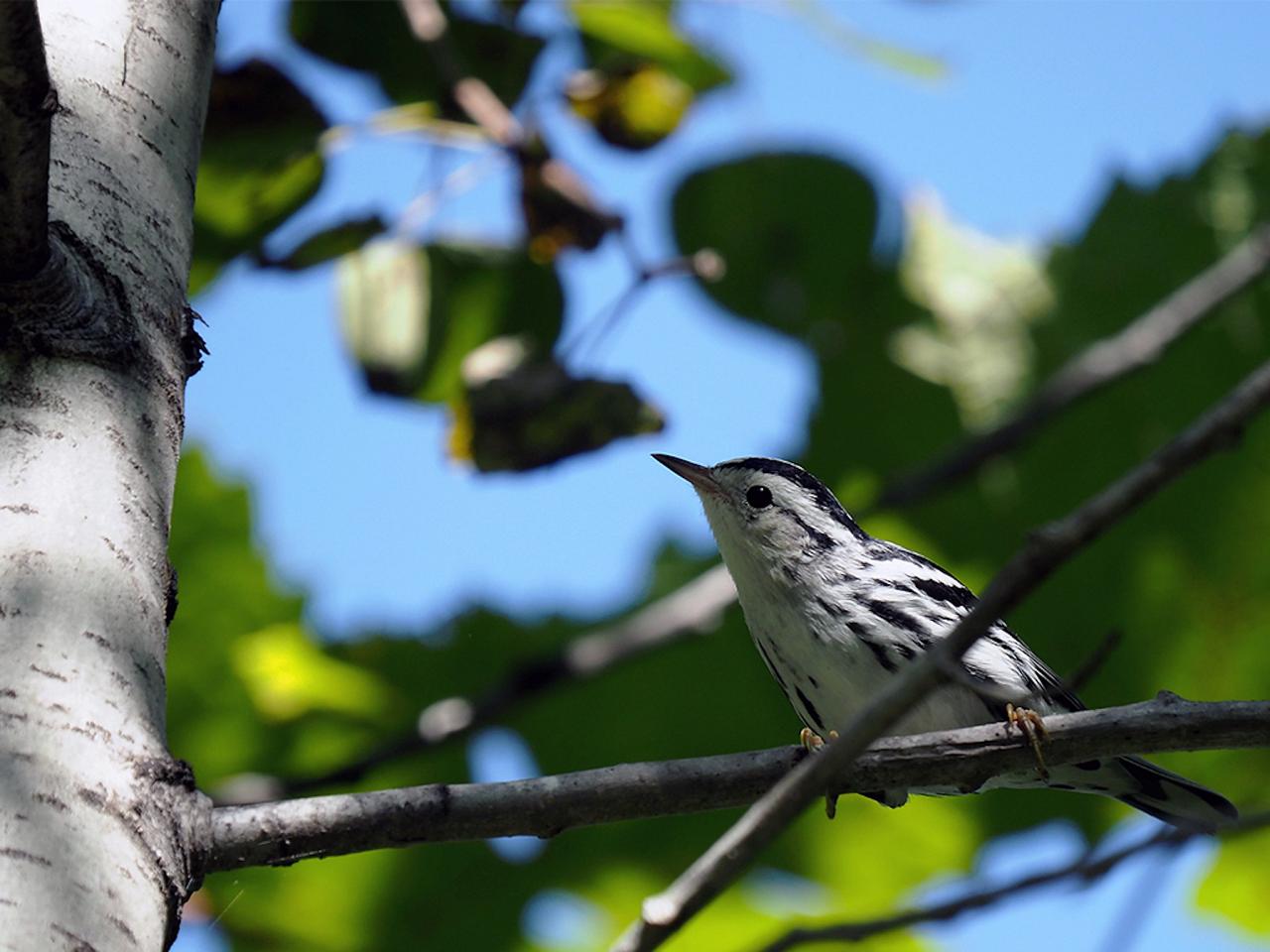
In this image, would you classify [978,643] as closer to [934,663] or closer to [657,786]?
[657,786]

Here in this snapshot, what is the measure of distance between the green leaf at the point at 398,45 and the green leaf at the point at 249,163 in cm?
28

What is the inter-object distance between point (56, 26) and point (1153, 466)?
1.63 m

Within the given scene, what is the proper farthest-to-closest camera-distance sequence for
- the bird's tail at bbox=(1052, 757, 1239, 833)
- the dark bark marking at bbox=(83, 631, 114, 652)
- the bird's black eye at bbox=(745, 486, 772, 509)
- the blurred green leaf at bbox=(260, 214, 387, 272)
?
the bird's black eye at bbox=(745, 486, 772, 509)
the blurred green leaf at bbox=(260, 214, 387, 272)
the bird's tail at bbox=(1052, 757, 1239, 833)
the dark bark marking at bbox=(83, 631, 114, 652)

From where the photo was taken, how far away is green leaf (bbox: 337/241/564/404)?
3553 mm

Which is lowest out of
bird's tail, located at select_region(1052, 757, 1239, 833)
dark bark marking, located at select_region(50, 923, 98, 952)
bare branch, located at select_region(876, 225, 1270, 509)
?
dark bark marking, located at select_region(50, 923, 98, 952)

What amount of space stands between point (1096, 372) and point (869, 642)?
145 cm

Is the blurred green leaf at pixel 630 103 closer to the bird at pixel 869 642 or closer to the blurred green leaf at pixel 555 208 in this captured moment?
the blurred green leaf at pixel 555 208

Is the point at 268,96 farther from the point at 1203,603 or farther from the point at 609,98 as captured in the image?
the point at 1203,603

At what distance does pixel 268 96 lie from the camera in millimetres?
3590

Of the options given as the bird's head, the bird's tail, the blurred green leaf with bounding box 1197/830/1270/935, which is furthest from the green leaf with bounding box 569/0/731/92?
the blurred green leaf with bounding box 1197/830/1270/935

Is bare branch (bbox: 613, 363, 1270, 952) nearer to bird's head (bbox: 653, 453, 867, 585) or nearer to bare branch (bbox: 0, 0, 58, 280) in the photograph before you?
bare branch (bbox: 0, 0, 58, 280)

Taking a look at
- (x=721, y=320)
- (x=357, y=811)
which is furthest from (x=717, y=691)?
(x=357, y=811)

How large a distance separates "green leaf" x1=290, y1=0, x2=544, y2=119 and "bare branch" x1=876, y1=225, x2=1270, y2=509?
67.9 inches

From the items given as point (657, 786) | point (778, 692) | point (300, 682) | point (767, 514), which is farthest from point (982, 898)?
point (300, 682)
